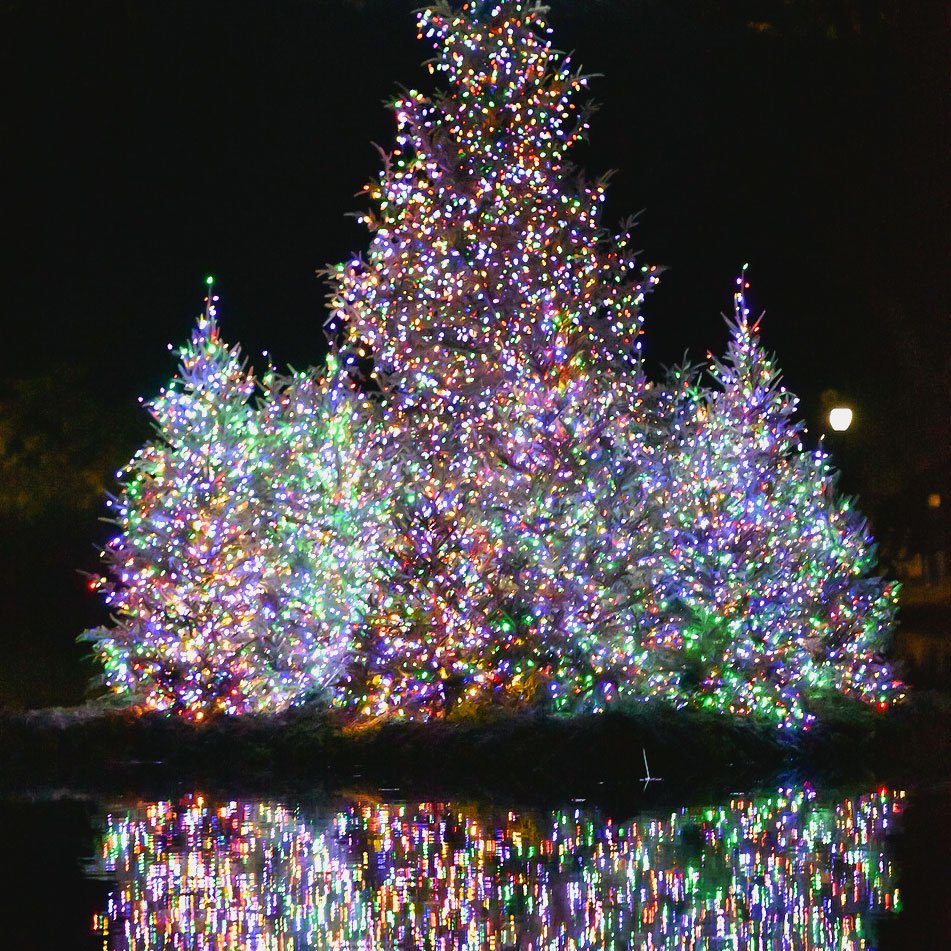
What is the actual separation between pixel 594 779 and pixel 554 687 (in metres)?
1.04

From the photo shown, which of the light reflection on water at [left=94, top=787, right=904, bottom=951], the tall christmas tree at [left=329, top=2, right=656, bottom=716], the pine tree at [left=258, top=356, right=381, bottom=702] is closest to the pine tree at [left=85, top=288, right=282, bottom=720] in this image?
the pine tree at [left=258, top=356, right=381, bottom=702]

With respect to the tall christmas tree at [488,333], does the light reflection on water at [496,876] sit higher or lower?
lower

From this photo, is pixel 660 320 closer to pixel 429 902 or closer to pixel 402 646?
pixel 402 646

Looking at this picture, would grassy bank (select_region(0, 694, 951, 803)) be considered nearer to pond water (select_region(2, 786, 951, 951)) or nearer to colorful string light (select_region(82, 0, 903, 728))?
colorful string light (select_region(82, 0, 903, 728))

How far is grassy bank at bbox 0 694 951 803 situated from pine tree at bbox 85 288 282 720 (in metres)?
0.68

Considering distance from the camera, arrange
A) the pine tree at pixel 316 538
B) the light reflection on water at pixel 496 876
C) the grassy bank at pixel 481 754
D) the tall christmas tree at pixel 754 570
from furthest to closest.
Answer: the pine tree at pixel 316 538
the tall christmas tree at pixel 754 570
the grassy bank at pixel 481 754
the light reflection on water at pixel 496 876

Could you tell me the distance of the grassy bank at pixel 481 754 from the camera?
12516mm

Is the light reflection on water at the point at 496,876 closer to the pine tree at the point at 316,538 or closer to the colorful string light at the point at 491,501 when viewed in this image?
the colorful string light at the point at 491,501

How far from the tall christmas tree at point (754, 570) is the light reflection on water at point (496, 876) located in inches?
94.1

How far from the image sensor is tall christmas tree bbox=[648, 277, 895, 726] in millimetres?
13750

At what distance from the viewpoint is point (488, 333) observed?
14.1 meters

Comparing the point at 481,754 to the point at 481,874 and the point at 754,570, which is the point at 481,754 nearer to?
the point at 754,570

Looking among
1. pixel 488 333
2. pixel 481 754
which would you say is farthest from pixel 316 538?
pixel 481 754

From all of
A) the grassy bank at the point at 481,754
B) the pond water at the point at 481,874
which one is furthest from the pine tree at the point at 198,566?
the pond water at the point at 481,874
